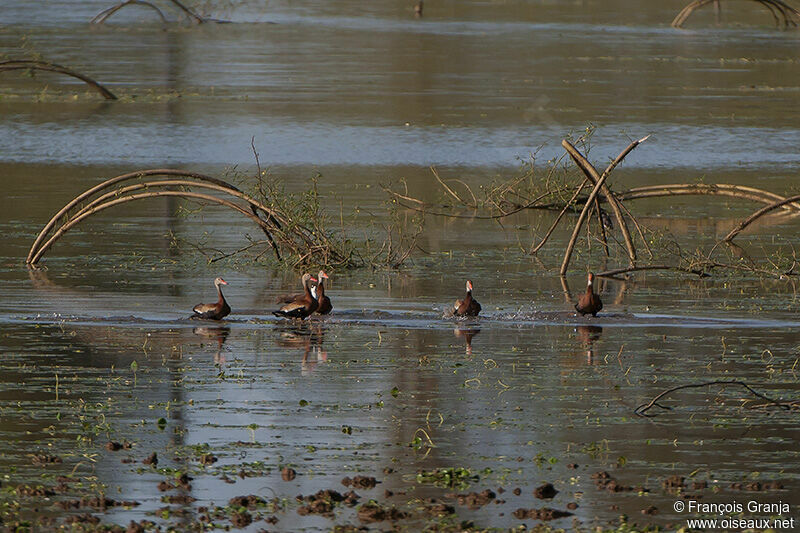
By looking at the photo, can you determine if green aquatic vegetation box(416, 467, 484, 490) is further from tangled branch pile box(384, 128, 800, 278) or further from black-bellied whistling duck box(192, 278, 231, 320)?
tangled branch pile box(384, 128, 800, 278)

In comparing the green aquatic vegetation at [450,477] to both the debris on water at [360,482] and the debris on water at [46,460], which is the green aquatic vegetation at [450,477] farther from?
the debris on water at [46,460]

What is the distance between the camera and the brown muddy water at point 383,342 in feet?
34.4

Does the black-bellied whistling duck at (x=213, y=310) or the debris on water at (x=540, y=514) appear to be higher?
the debris on water at (x=540, y=514)

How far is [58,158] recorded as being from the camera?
3162 cm

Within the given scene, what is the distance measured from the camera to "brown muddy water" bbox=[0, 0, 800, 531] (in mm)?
10500

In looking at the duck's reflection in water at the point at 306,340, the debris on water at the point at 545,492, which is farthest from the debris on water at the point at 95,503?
the duck's reflection in water at the point at 306,340

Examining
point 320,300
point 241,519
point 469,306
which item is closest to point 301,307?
point 320,300

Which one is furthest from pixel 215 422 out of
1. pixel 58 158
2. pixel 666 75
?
pixel 666 75

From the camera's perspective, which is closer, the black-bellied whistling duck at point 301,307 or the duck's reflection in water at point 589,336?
the duck's reflection in water at point 589,336

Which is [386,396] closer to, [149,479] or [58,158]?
[149,479]

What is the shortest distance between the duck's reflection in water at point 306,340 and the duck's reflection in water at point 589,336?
8.04 feet

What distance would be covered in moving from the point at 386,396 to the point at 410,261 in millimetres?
8428

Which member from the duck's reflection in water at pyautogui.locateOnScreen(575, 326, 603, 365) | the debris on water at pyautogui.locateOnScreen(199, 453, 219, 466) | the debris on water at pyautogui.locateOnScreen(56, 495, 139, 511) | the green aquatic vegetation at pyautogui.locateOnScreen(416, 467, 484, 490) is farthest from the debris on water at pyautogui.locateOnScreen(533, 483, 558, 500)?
the duck's reflection in water at pyautogui.locateOnScreen(575, 326, 603, 365)

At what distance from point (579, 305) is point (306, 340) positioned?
3044 millimetres
